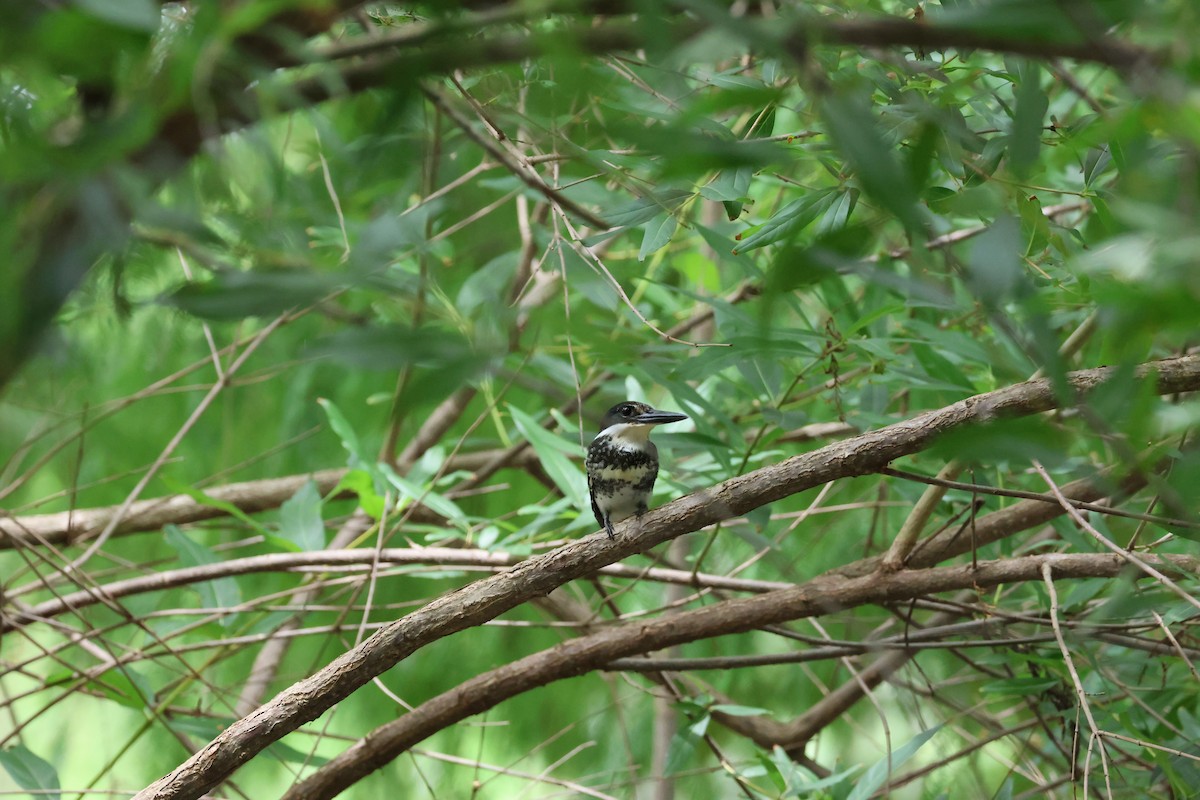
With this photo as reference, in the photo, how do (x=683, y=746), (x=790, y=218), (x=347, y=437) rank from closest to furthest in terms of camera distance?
(x=790, y=218)
(x=683, y=746)
(x=347, y=437)

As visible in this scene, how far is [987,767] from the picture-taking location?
325 cm

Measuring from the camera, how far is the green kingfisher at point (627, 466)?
7.96ft

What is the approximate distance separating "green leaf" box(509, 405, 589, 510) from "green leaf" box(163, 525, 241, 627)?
0.77 meters

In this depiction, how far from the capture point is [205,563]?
245 centimetres

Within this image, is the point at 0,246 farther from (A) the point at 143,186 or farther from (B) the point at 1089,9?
(B) the point at 1089,9

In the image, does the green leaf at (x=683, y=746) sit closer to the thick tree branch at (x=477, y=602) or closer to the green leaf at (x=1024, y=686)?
the green leaf at (x=1024, y=686)

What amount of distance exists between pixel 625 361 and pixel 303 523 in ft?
5.83

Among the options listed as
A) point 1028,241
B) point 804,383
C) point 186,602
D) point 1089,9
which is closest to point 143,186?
point 1089,9

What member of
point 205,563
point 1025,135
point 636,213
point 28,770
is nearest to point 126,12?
point 1025,135

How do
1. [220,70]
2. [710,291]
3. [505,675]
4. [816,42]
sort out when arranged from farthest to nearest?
[710,291], [505,675], [220,70], [816,42]

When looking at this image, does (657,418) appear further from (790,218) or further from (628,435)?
(790,218)

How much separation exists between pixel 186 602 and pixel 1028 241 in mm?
2749

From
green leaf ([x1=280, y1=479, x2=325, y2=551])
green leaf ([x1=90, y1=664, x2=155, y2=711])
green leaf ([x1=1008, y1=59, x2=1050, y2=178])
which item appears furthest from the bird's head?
green leaf ([x1=1008, y1=59, x2=1050, y2=178])

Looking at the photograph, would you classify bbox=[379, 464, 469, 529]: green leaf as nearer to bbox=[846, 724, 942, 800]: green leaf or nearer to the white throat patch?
the white throat patch
